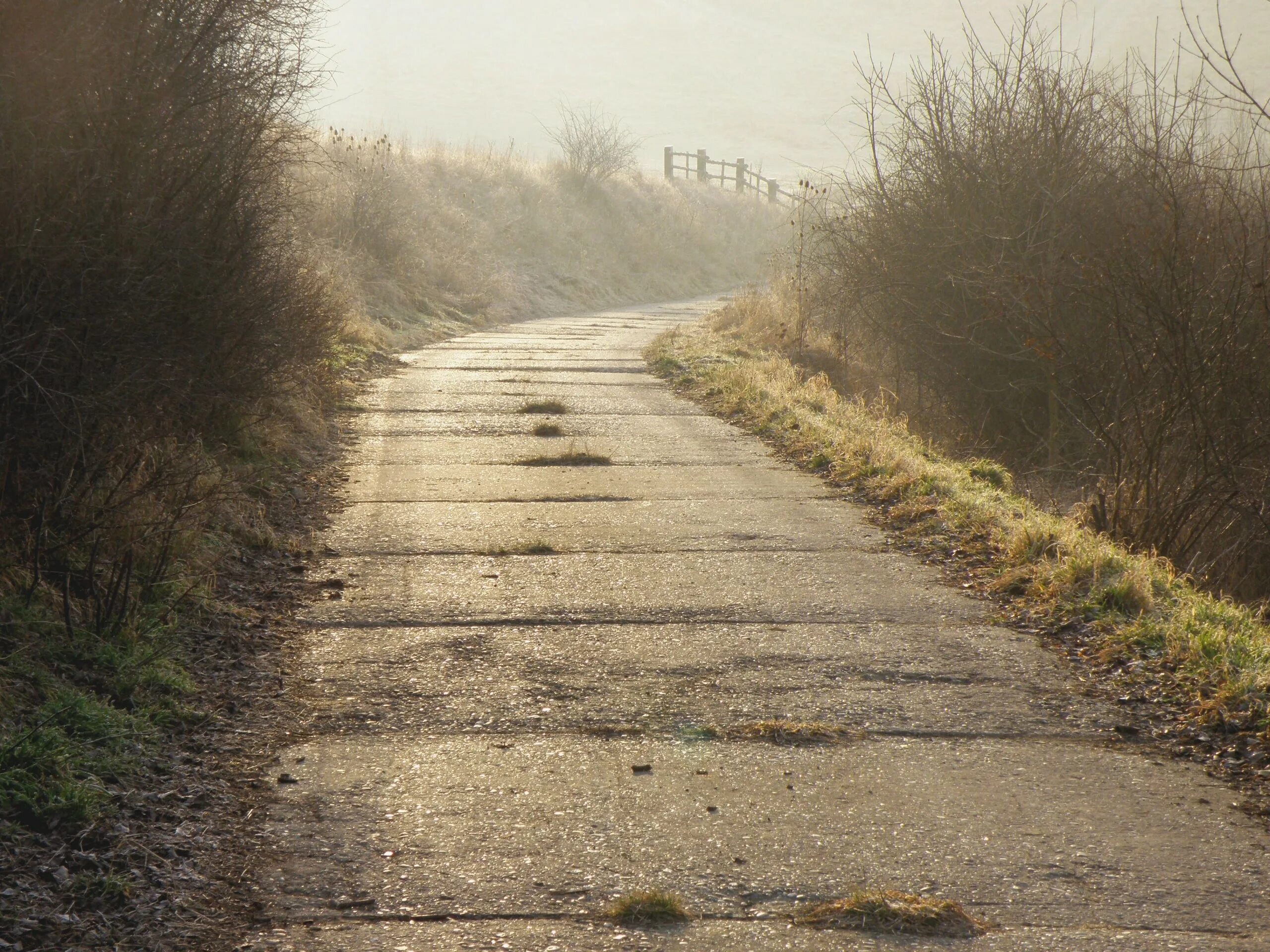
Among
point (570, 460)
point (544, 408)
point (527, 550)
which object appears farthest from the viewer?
point (544, 408)

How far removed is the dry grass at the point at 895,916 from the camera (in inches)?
129

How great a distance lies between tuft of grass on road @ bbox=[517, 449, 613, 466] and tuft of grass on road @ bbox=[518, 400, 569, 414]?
8.30 ft

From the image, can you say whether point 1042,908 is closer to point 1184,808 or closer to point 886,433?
point 1184,808

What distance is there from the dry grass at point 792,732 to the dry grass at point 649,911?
4.13 feet

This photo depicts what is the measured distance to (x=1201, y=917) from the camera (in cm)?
334

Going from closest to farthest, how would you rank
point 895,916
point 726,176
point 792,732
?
1. point 895,916
2. point 792,732
3. point 726,176

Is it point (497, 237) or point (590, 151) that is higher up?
point (590, 151)

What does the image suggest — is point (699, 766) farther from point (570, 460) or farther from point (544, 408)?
point (544, 408)

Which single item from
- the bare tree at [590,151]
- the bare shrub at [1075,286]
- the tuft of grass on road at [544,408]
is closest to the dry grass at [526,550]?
the bare shrub at [1075,286]

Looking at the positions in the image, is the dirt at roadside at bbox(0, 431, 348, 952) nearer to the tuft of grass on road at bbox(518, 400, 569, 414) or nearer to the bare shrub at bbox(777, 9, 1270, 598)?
the bare shrub at bbox(777, 9, 1270, 598)

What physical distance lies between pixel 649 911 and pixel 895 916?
26.5 inches

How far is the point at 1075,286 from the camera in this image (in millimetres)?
11391

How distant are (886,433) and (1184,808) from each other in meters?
6.79

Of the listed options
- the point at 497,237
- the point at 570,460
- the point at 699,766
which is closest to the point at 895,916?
the point at 699,766
